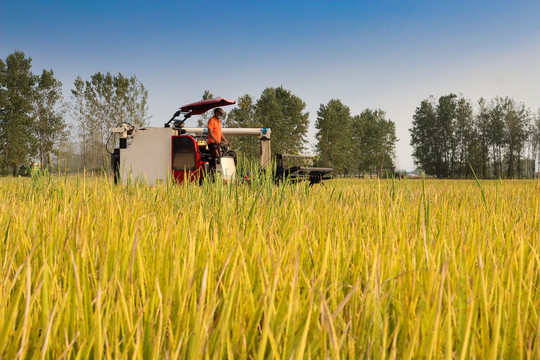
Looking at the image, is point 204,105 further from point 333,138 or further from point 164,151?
point 333,138

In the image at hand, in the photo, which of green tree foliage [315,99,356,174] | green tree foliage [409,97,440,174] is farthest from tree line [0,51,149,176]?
green tree foliage [409,97,440,174]

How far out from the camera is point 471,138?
62.2 m

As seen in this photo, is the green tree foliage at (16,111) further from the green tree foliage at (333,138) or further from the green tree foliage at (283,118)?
the green tree foliage at (333,138)

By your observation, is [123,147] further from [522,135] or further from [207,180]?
[522,135]

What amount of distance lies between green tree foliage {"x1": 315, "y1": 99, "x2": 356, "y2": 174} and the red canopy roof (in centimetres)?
4752

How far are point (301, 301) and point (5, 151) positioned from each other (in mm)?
47019

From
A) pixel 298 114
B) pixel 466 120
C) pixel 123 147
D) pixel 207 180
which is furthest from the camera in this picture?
pixel 466 120

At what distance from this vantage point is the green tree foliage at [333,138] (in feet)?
180

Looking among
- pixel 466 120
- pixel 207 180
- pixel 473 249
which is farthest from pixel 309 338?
pixel 466 120

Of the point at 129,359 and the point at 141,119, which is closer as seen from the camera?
the point at 129,359

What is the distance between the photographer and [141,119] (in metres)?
41.9

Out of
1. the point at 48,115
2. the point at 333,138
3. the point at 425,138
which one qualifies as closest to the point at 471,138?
the point at 425,138

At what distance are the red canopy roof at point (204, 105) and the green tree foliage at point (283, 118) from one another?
36.7m

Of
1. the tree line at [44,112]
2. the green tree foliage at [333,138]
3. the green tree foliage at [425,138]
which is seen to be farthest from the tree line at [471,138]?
the tree line at [44,112]
